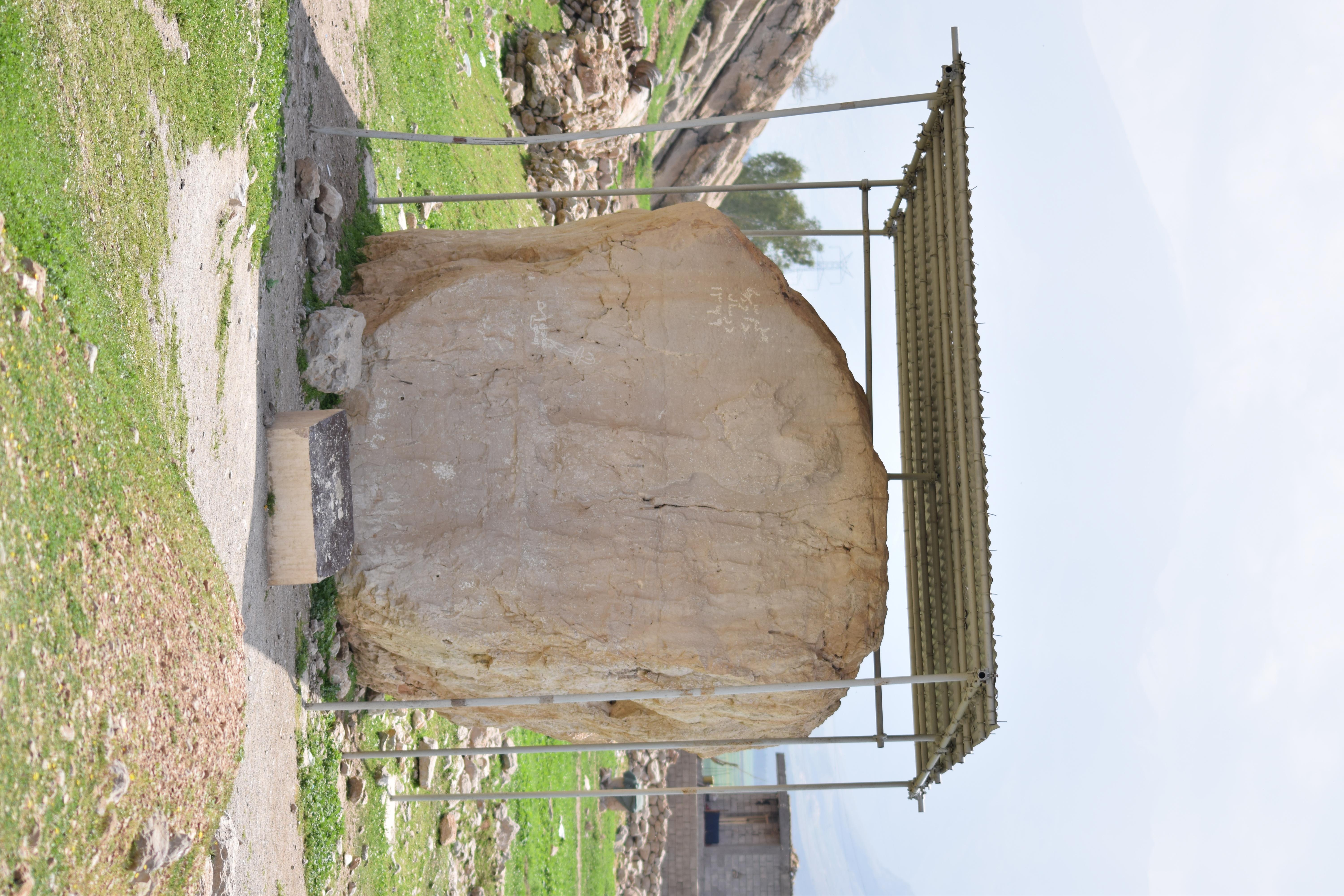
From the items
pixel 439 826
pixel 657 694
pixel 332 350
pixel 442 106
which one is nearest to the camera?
pixel 657 694

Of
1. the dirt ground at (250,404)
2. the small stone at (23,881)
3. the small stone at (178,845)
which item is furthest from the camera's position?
the dirt ground at (250,404)

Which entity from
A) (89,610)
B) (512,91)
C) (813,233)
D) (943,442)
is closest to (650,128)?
(813,233)

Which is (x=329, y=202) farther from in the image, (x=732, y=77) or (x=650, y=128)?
(x=732, y=77)

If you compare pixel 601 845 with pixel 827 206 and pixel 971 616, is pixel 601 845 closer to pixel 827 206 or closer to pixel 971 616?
pixel 971 616

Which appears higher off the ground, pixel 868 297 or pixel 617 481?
pixel 868 297

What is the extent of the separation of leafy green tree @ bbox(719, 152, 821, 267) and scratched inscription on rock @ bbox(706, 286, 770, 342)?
32307 millimetres

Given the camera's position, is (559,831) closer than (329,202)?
No

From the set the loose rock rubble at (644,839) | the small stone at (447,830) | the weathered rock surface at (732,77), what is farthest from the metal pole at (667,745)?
the weathered rock surface at (732,77)

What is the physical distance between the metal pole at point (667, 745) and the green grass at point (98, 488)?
7.77 ft

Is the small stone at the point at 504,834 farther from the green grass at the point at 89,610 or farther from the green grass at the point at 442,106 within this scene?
the green grass at the point at 89,610

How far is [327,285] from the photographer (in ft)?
27.5

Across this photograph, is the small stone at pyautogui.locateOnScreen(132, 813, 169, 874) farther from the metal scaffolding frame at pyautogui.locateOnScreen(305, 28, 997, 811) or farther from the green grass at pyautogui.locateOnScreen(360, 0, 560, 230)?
the green grass at pyautogui.locateOnScreen(360, 0, 560, 230)

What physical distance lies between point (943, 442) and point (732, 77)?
20.2 m

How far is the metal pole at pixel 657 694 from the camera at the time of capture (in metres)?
7.30
